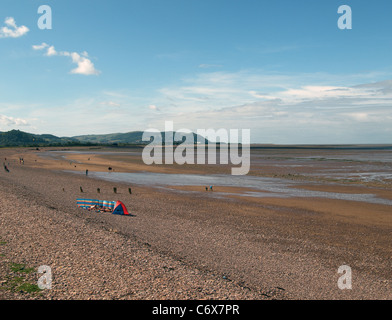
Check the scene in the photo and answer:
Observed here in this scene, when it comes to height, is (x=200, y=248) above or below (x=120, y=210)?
below

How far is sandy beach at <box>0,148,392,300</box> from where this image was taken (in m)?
10.3

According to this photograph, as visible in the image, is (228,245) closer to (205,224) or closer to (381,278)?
(205,224)

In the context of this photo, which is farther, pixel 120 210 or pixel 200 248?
pixel 120 210

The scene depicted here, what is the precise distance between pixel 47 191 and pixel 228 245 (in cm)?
2033

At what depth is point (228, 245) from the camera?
15555 millimetres

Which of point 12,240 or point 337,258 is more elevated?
point 12,240

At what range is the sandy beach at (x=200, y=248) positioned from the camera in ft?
33.8

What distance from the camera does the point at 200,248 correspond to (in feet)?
48.7

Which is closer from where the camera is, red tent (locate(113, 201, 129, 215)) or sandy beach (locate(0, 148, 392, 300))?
sandy beach (locate(0, 148, 392, 300))

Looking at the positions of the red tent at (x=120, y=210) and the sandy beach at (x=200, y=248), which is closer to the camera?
the sandy beach at (x=200, y=248)
